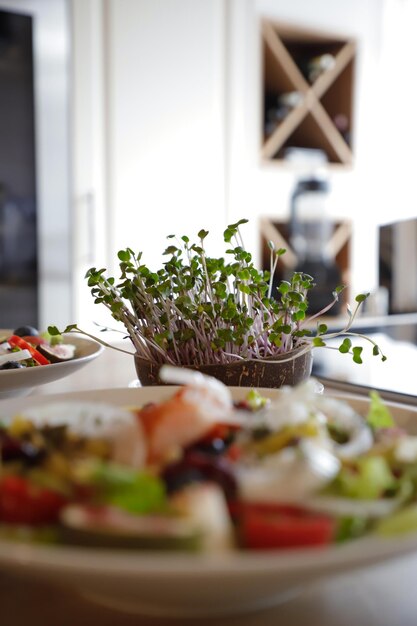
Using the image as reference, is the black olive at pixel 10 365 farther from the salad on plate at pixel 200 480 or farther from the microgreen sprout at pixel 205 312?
the salad on plate at pixel 200 480

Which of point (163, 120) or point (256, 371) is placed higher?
point (163, 120)

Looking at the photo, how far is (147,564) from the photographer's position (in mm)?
337

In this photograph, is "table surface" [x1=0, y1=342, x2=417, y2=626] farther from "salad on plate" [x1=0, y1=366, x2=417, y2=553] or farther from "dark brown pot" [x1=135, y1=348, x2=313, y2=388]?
"dark brown pot" [x1=135, y1=348, x2=313, y2=388]

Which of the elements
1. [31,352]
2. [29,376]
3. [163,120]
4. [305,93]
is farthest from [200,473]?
[305,93]

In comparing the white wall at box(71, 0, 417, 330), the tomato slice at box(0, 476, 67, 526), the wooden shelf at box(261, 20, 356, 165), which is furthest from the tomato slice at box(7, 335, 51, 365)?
the wooden shelf at box(261, 20, 356, 165)

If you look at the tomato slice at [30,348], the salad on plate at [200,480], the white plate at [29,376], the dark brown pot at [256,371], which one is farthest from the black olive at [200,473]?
the tomato slice at [30,348]

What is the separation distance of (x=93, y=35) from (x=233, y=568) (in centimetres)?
285

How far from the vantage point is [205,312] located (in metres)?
0.87

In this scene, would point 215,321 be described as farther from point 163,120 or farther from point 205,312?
point 163,120

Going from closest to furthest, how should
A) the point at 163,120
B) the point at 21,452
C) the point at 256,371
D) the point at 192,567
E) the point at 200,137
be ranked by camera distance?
the point at 192,567
the point at 21,452
the point at 256,371
the point at 163,120
the point at 200,137

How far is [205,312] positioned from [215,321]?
27mm

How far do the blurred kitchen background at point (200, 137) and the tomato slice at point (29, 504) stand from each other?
6.78ft

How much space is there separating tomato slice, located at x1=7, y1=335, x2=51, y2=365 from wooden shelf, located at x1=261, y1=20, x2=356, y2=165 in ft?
8.16

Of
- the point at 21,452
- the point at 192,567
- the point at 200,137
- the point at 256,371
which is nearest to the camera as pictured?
the point at 192,567
